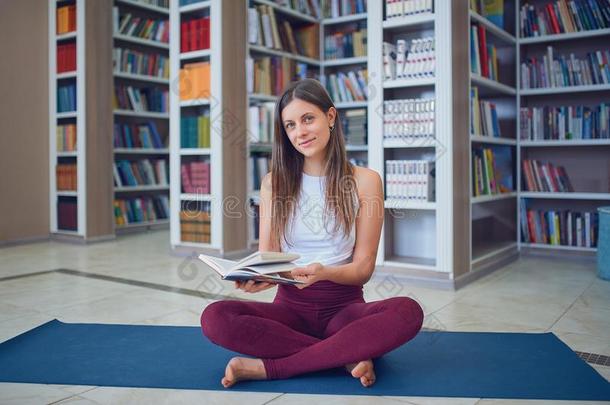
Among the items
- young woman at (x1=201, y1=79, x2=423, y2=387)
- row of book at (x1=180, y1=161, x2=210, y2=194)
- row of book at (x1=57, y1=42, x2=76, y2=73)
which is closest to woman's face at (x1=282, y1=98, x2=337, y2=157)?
young woman at (x1=201, y1=79, x2=423, y2=387)

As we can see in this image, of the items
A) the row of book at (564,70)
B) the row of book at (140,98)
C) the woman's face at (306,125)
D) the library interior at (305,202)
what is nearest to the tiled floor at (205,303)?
the library interior at (305,202)

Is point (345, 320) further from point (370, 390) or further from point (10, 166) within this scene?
point (10, 166)

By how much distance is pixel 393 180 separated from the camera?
11.6 ft

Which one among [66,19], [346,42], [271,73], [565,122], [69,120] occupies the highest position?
[66,19]

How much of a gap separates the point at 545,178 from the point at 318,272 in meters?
3.38

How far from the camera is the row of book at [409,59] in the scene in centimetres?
341

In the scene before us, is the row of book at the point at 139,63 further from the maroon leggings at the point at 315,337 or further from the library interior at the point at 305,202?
the maroon leggings at the point at 315,337

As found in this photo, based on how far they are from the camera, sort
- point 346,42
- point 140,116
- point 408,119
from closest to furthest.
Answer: point 408,119 → point 346,42 → point 140,116

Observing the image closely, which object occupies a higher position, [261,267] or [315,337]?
[261,267]

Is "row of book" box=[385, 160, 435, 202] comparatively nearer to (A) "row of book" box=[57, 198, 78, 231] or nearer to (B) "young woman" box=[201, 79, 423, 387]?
(B) "young woman" box=[201, 79, 423, 387]

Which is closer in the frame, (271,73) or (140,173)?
(271,73)

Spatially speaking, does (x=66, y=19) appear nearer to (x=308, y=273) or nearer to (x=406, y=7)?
(x=406, y=7)

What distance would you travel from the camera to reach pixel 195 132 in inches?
176

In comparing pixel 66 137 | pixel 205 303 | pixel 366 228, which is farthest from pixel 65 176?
pixel 366 228
